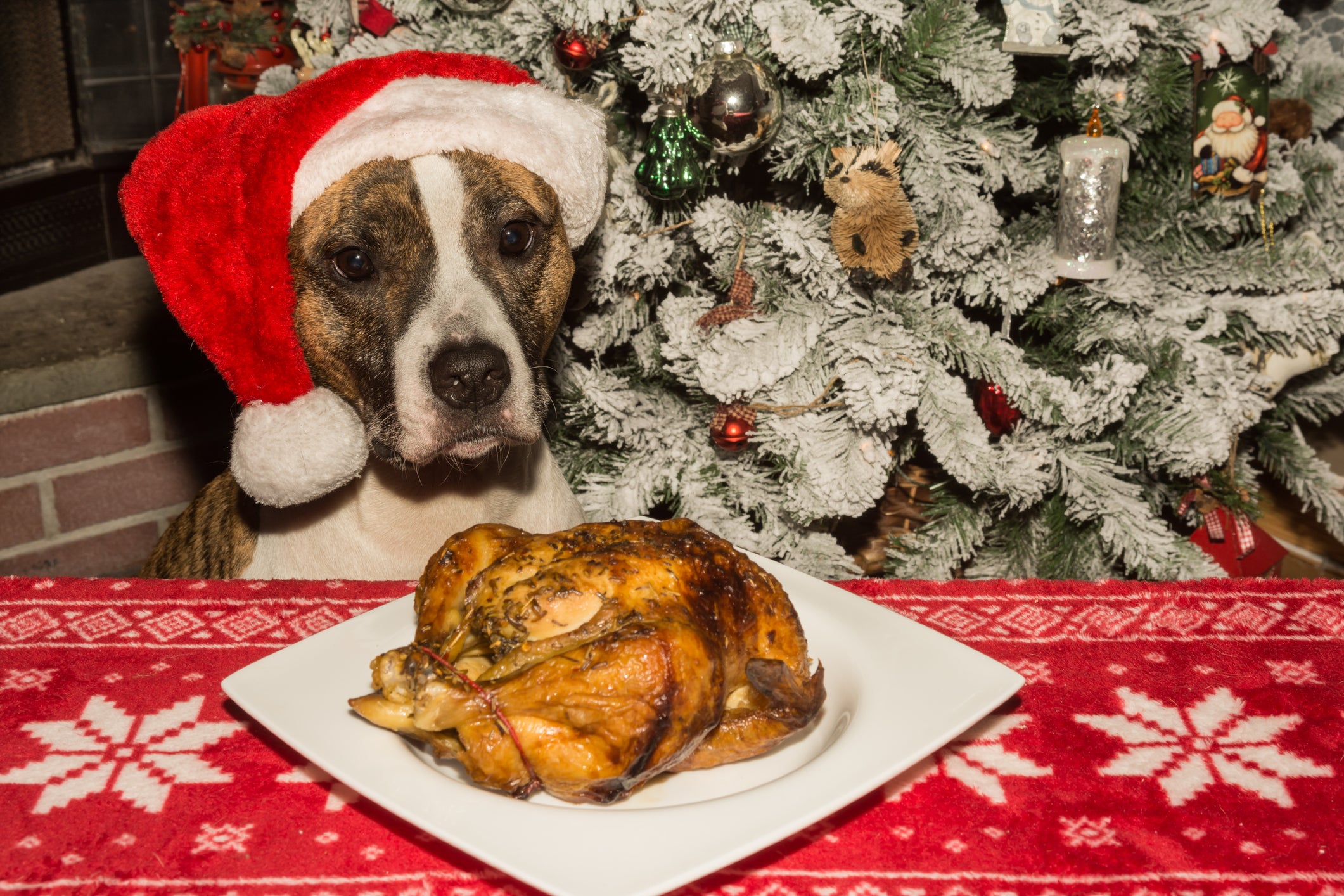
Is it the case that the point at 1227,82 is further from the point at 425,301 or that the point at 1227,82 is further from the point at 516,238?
the point at 425,301

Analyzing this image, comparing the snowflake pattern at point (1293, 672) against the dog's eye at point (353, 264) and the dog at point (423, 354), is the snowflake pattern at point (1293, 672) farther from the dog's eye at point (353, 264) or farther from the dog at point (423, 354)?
the dog's eye at point (353, 264)

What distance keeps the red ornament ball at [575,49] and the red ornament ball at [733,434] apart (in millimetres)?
650

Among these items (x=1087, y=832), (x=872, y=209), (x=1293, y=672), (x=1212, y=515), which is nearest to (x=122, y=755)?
(x=1087, y=832)

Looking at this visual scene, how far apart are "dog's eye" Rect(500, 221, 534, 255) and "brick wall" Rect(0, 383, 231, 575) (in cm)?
158

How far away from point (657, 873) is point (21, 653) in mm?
796

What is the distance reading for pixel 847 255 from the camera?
5.75 ft

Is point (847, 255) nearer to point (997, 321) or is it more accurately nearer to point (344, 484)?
point (997, 321)

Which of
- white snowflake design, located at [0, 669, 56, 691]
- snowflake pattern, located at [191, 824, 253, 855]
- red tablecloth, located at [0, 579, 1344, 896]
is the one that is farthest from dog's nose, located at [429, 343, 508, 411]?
snowflake pattern, located at [191, 824, 253, 855]

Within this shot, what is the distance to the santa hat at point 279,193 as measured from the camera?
141 centimetres

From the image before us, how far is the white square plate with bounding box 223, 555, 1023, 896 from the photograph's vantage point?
0.76m

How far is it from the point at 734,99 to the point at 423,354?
622 mm

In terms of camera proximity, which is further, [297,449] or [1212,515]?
[1212,515]

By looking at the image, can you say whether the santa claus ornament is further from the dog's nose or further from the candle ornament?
the dog's nose

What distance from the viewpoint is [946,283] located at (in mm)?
1931
